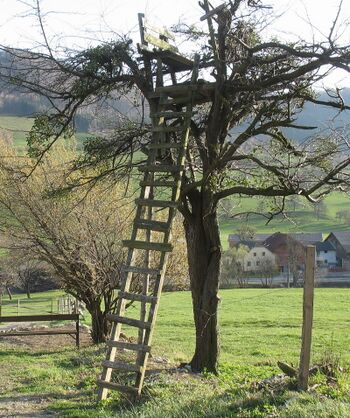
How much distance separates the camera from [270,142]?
10914 mm

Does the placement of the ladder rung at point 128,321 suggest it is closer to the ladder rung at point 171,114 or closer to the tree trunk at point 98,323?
the ladder rung at point 171,114

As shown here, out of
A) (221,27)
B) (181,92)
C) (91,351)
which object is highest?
(221,27)

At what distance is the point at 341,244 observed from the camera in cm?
9725

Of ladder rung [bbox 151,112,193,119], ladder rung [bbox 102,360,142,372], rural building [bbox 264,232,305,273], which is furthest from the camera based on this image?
rural building [bbox 264,232,305,273]

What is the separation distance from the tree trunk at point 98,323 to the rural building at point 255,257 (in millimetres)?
55285

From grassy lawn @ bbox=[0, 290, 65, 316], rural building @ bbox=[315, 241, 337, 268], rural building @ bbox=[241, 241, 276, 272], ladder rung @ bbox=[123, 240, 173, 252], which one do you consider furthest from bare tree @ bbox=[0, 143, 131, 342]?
rural building @ bbox=[315, 241, 337, 268]

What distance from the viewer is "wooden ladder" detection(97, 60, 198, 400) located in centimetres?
804

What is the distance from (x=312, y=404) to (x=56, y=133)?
7864mm

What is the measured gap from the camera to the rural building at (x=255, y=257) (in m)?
72.7

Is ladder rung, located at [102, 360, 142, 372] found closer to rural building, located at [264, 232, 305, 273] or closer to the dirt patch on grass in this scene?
the dirt patch on grass

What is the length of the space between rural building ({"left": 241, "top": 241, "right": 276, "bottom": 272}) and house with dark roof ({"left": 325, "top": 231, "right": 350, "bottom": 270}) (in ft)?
57.1

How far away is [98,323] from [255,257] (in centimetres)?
6539

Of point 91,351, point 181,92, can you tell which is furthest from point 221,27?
point 91,351

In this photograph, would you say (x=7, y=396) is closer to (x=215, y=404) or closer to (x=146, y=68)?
(x=215, y=404)
